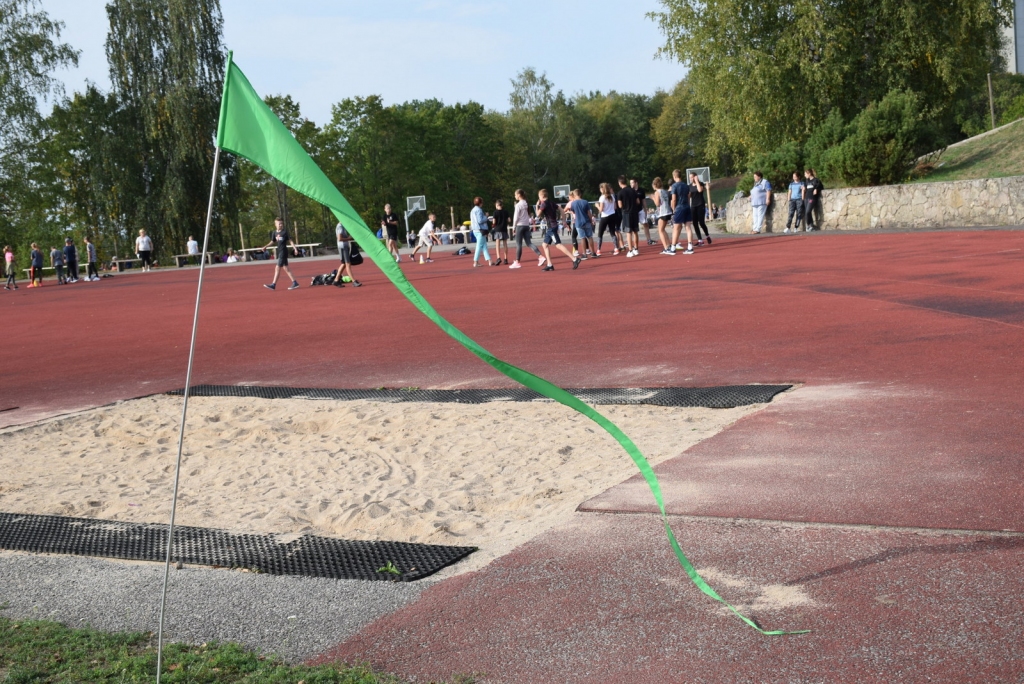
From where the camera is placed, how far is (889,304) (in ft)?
40.4

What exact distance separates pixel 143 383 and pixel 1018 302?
10.3 meters

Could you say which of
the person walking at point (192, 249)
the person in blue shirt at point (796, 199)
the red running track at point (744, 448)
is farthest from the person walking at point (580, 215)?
the person walking at point (192, 249)

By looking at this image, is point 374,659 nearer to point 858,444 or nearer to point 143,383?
point 858,444

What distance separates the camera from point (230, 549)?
5.06 meters

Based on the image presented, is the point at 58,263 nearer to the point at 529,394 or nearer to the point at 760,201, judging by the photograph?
the point at 760,201

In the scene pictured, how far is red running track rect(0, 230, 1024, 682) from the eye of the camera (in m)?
3.49

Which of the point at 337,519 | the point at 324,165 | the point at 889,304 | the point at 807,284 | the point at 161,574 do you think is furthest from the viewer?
the point at 324,165

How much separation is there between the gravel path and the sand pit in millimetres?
647

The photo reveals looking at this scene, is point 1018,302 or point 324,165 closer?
point 1018,302

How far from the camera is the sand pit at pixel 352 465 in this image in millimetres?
5504

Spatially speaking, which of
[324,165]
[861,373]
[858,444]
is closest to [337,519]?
[858,444]

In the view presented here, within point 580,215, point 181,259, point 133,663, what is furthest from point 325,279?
point 181,259

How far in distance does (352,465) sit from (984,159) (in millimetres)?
29167

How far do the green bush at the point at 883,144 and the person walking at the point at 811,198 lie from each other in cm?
119
